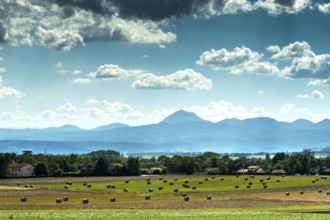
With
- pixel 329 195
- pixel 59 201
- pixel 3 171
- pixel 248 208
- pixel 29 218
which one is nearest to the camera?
pixel 29 218

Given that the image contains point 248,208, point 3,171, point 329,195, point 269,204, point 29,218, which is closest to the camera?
point 29,218

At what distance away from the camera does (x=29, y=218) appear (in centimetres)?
5038

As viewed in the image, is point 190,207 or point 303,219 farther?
point 190,207

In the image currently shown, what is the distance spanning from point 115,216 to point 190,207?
15835mm

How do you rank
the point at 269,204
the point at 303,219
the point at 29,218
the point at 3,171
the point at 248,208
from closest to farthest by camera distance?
the point at 303,219
the point at 29,218
the point at 248,208
the point at 269,204
the point at 3,171

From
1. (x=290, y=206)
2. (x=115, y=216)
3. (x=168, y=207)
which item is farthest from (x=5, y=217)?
(x=290, y=206)

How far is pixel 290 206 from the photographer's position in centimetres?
6744

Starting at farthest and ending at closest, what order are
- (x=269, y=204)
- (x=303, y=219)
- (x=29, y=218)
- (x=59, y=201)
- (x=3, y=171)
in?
(x=3, y=171), (x=59, y=201), (x=269, y=204), (x=29, y=218), (x=303, y=219)

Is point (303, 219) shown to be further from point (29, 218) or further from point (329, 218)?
point (29, 218)

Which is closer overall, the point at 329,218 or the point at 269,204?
the point at 329,218

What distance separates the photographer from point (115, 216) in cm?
5325

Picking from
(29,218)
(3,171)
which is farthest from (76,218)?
(3,171)

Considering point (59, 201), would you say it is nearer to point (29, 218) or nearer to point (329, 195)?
point (29, 218)

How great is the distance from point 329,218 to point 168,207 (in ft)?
75.4
